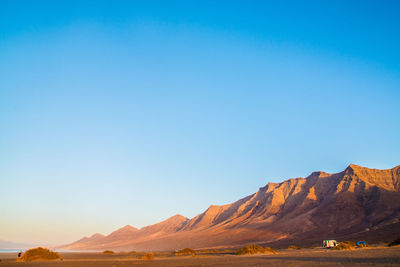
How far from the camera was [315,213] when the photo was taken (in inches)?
4072

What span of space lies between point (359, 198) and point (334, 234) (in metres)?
23.2

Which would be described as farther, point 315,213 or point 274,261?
point 315,213

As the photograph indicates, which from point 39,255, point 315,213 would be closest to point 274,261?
point 39,255

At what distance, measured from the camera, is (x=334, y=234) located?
84.6 metres

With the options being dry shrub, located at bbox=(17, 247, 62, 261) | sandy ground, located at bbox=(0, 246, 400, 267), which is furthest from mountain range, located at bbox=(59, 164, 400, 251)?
dry shrub, located at bbox=(17, 247, 62, 261)

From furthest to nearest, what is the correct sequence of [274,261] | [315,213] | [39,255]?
[315,213]
[39,255]
[274,261]

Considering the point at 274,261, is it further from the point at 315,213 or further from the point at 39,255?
the point at 315,213

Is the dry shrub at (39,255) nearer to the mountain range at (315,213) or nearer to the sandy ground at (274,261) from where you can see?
the sandy ground at (274,261)

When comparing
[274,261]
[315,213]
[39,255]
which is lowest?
[274,261]

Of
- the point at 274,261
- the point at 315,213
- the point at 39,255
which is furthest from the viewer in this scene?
the point at 315,213

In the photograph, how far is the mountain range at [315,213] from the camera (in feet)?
272

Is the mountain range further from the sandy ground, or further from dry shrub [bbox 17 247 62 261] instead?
dry shrub [bbox 17 247 62 261]

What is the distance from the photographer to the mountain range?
82812 millimetres

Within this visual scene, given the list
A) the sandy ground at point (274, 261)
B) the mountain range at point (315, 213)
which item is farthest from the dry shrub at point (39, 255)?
the mountain range at point (315, 213)
